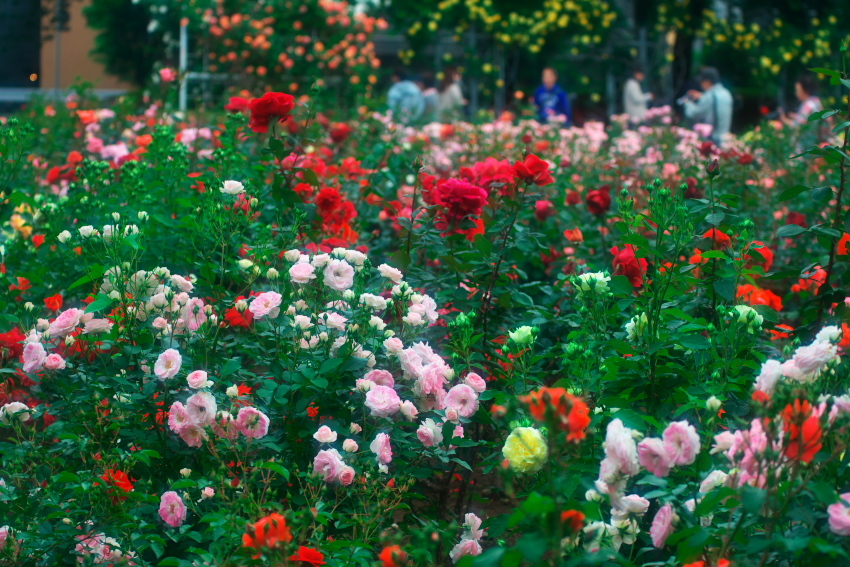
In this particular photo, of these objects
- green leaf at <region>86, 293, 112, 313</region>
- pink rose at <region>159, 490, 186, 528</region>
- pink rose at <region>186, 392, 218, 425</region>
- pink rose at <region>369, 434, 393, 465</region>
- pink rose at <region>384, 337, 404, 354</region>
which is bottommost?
pink rose at <region>159, 490, 186, 528</region>

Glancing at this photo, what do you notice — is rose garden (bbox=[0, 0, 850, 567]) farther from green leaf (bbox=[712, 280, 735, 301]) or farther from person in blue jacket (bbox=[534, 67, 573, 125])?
person in blue jacket (bbox=[534, 67, 573, 125])

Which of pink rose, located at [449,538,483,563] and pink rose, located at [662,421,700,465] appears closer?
pink rose, located at [662,421,700,465]

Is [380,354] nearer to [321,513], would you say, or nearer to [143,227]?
[321,513]

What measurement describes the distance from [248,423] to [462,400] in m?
0.47

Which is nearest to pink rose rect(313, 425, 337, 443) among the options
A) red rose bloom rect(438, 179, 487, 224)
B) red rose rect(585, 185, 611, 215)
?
red rose bloom rect(438, 179, 487, 224)

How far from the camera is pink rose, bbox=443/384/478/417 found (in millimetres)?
1848

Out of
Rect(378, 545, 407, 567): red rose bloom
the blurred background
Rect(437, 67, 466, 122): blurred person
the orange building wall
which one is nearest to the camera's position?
Rect(378, 545, 407, 567): red rose bloom

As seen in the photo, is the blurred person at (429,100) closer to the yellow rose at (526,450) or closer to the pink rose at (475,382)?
the pink rose at (475,382)

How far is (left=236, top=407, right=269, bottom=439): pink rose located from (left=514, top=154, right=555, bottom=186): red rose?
0.98 m

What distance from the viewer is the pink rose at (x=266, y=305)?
1.88 metres

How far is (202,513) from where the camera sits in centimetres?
173

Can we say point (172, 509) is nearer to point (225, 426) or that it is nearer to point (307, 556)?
point (225, 426)

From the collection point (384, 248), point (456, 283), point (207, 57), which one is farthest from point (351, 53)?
point (456, 283)

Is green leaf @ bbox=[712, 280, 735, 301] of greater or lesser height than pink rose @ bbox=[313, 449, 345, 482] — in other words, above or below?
above
